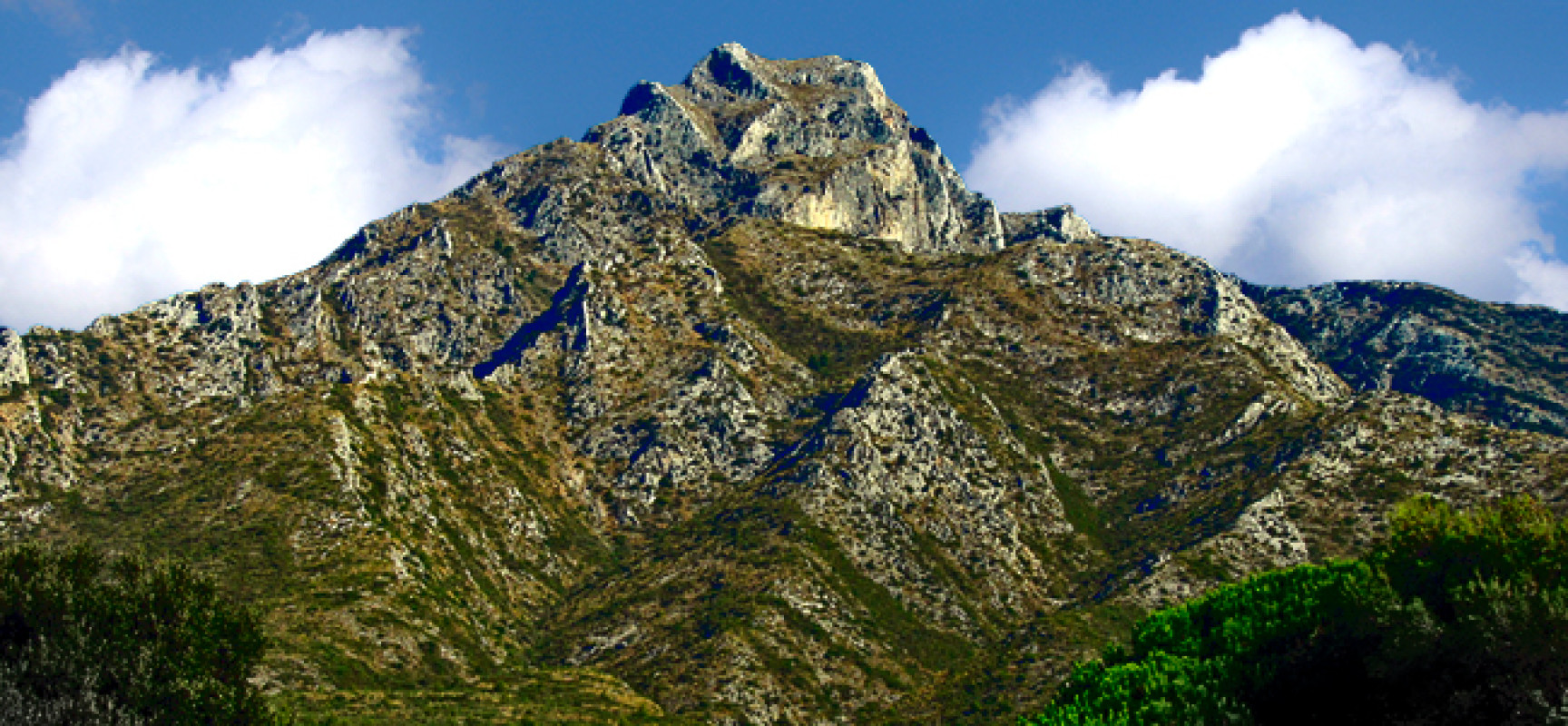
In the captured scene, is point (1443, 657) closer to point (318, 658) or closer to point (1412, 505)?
point (1412, 505)

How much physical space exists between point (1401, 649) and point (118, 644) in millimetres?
77958

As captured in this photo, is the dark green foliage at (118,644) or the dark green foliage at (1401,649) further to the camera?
the dark green foliage at (118,644)

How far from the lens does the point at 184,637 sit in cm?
7362

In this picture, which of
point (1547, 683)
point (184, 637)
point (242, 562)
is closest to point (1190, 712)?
point (1547, 683)

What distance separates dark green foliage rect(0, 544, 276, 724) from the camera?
66.5 meters

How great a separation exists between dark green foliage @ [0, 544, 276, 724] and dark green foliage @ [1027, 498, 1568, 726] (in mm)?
55495

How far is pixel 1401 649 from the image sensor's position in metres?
55.8

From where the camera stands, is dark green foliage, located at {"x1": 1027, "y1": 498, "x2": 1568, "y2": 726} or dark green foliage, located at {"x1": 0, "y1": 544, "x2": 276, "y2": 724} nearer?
dark green foliage, located at {"x1": 1027, "y1": 498, "x2": 1568, "y2": 726}

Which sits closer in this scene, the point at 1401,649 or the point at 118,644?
the point at 1401,649

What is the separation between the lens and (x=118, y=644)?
70062mm

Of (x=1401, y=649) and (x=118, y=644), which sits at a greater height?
(x=118, y=644)

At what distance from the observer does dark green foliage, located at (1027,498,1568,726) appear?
52.1 meters

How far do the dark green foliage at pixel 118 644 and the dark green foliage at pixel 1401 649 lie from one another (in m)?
55.5

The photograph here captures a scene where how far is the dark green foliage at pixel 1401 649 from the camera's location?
52062 mm
